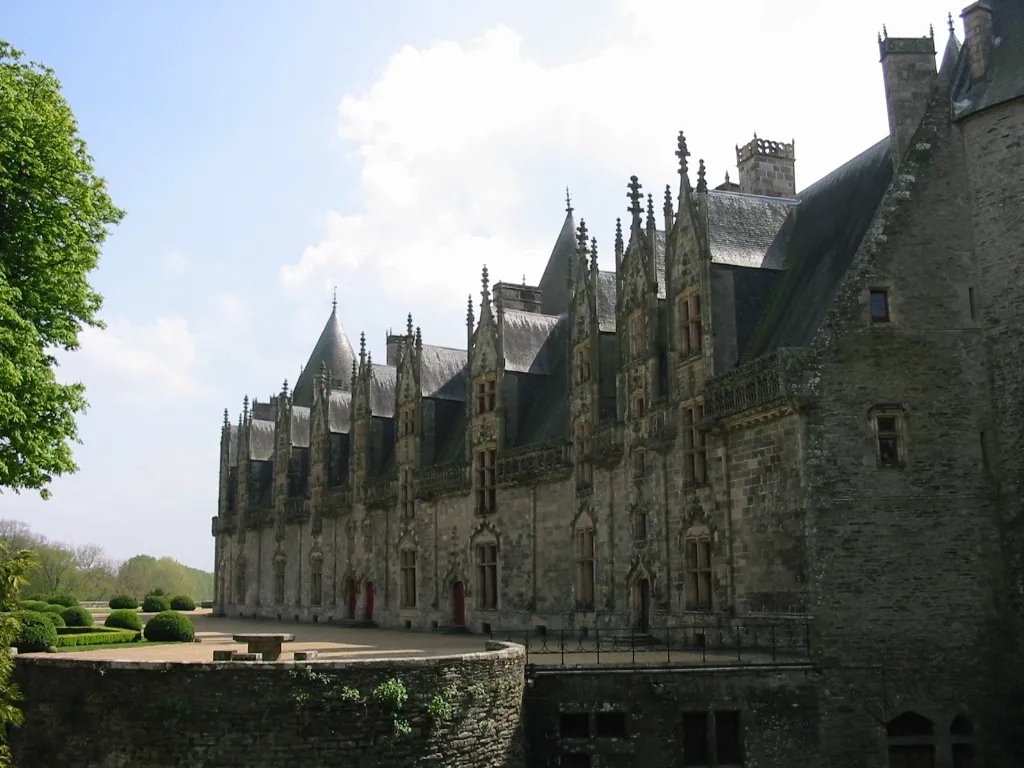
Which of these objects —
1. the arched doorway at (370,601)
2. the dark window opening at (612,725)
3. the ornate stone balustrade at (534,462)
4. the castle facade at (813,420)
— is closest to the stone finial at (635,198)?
the castle facade at (813,420)

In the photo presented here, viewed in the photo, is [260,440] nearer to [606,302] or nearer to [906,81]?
[606,302]

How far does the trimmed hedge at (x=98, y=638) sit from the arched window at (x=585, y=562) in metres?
13.1

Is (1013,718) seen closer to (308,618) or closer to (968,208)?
(968,208)

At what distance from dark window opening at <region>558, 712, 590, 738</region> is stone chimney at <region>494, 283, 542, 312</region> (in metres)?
20.6

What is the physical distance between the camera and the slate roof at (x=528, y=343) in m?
34.6

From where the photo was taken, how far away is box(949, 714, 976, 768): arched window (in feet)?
64.4

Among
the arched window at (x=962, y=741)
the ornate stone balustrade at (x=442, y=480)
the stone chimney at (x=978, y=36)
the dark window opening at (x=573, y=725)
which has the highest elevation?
the stone chimney at (x=978, y=36)

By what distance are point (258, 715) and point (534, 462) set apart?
1545 cm

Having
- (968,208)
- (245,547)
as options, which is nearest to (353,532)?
(245,547)

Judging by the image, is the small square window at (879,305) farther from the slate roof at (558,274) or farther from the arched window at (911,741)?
the slate roof at (558,274)

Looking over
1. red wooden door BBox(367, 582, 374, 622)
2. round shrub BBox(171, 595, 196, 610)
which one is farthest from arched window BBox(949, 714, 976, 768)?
round shrub BBox(171, 595, 196, 610)

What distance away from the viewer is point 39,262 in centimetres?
1883

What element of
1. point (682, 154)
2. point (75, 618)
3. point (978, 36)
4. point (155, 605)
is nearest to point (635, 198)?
point (682, 154)

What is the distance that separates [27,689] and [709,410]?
1465 centimetres
